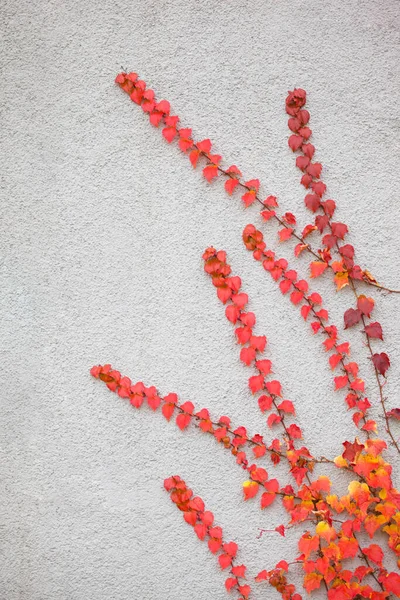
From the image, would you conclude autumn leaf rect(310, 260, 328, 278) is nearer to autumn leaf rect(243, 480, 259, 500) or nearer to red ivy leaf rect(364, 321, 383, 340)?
red ivy leaf rect(364, 321, 383, 340)

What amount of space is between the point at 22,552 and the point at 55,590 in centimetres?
25

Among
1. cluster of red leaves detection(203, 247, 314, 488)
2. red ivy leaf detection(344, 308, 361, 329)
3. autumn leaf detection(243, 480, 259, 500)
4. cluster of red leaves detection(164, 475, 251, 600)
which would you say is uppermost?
red ivy leaf detection(344, 308, 361, 329)

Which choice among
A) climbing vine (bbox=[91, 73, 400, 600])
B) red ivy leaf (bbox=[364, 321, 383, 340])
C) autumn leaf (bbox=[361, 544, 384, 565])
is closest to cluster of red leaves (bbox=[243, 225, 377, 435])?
climbing vine (bbox=[91, 73, 400, 600])

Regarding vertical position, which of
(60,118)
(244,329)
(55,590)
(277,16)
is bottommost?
(55,590)

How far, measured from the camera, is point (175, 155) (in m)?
2.78

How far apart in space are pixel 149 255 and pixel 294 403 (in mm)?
1051

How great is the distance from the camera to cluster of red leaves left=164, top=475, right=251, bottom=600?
267 centimetres

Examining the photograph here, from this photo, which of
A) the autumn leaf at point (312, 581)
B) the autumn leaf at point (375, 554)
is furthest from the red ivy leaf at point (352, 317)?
the autumn leaf at point (312, 581)

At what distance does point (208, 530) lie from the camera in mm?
2688

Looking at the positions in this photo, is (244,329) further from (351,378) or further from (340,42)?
(340,42)

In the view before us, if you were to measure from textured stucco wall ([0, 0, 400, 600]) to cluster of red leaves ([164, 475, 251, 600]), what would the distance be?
0.05m

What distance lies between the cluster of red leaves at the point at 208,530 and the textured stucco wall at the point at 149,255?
51mm

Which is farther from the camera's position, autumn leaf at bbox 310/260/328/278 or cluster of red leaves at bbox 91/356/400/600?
autumn leaf at bbox 310/260/328/278

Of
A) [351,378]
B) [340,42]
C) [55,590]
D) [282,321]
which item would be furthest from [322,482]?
[340,42]
